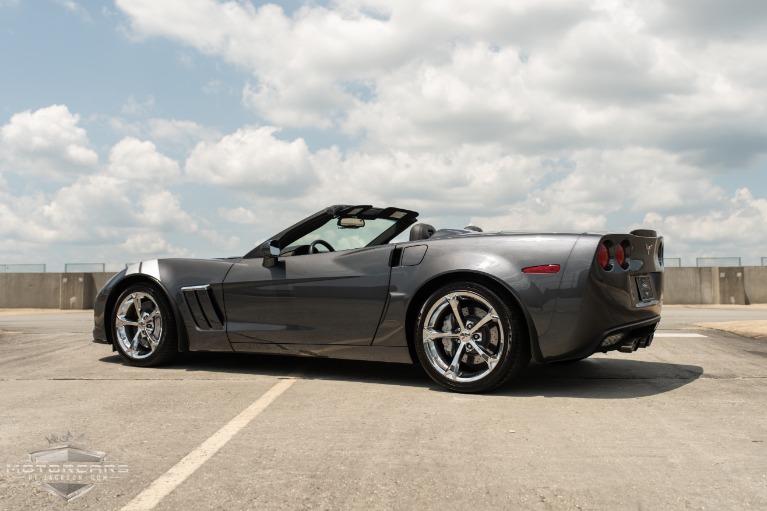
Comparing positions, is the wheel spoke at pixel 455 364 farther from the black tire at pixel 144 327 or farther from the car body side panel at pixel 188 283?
the black tire at pixel 144 327

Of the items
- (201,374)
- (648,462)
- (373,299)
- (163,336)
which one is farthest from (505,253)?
(163,336)

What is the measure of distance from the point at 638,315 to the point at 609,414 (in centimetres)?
105

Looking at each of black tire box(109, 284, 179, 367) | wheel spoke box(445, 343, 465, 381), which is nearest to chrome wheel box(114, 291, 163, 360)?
black tire box(109, 284, 179, 367)

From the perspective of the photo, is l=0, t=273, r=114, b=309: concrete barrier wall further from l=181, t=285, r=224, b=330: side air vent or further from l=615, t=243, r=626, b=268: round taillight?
l=615, t=243, r=626, b=268: round taillight

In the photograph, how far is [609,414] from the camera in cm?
388

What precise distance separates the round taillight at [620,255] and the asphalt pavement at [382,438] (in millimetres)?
830

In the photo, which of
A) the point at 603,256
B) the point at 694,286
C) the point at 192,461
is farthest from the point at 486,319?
the point at 694,286

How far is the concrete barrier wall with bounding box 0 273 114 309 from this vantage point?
24484 millimetres

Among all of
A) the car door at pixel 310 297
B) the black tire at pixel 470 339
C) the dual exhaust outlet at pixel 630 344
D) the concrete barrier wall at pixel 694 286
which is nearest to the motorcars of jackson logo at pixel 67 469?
the car door at pixel 310 297

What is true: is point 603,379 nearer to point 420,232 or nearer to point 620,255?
point 620,255

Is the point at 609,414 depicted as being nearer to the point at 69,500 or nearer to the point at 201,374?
the point at 69,500

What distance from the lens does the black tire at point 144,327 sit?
5.78 meters

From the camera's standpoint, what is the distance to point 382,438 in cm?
332

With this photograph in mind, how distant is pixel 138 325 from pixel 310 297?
1.75 m
